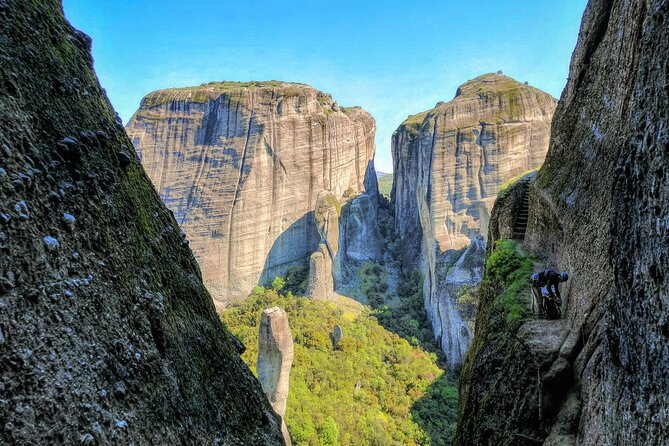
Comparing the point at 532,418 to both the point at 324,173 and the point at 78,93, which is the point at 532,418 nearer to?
the point at 78,93

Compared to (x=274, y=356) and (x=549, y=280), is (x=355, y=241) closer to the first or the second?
(x=274, y=356)

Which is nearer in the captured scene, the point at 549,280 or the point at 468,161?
the point at 549,280

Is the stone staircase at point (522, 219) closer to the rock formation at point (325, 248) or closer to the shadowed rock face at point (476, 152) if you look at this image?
the shadowed rock face at point (476, 152)

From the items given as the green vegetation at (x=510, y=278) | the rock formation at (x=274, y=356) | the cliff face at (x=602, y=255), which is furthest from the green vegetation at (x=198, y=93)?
the cliff face at (x=602, y=255)

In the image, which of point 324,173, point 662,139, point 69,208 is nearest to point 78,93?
point 69,208

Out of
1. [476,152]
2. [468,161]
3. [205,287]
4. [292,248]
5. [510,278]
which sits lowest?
[292,248]

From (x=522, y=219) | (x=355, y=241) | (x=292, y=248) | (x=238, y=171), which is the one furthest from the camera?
(x=292, y=248)

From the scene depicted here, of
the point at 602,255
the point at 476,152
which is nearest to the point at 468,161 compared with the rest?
the point at 476,152

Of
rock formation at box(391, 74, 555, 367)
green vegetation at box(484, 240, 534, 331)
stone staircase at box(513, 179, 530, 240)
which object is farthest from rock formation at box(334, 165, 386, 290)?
green vegetation at box(484, 240, 534, 331)

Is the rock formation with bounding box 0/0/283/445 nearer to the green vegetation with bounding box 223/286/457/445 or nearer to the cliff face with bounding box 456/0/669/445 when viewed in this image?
the cliff face with bounding box 456/0/669/445
